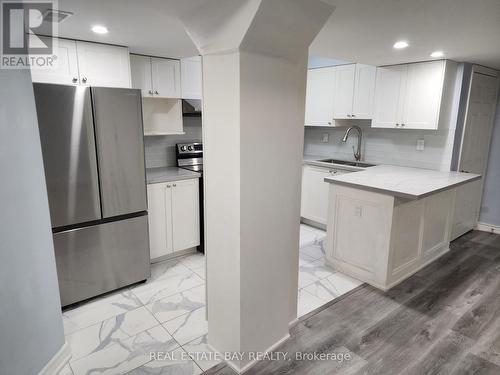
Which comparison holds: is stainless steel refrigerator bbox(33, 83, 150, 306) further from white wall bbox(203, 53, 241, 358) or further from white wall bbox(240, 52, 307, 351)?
white wall bbox(240, 52, 307, 351)

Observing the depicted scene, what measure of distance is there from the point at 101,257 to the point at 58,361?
86cm

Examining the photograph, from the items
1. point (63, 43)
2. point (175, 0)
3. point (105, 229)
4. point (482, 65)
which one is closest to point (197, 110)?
point (63, 43)

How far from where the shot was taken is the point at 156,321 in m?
2.42

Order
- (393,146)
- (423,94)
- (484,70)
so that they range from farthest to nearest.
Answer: (393,146), (484,70), (423,94)

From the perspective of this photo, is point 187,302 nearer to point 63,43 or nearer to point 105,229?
point 105,229

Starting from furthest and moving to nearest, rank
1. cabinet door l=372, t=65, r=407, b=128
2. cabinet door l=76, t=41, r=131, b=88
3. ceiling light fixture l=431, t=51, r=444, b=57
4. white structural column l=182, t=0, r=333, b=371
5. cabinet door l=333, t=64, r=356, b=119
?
cabinet door l=333, t=64, r=356, b=119 → cabinet door l=372, t=65, r=407, b=128 → ceiling light fixture l=431, t=51, r=444, b=57 → cabinet door l=76, t=41, r=131, b=88 → white structural column l=182, t=0, r=333, b=371

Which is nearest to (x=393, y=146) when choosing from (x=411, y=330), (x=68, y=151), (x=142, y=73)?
(x=411, y=330)

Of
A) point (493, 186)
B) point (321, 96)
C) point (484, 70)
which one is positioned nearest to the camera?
point (484, 70)

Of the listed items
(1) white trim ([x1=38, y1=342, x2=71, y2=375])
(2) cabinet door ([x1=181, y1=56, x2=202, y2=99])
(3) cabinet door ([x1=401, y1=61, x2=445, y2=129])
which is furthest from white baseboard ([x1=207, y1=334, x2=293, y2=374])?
(3) cabinet door ([x1=401, y1=61, x2=445, y2=129])

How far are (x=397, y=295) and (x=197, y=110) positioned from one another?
277 cm

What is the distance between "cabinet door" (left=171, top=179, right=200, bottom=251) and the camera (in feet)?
10.8

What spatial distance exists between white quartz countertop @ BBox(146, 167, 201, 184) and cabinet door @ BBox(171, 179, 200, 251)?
5 centimetres

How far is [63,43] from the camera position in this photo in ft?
8.16

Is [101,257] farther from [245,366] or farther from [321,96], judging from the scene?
[321,96]
